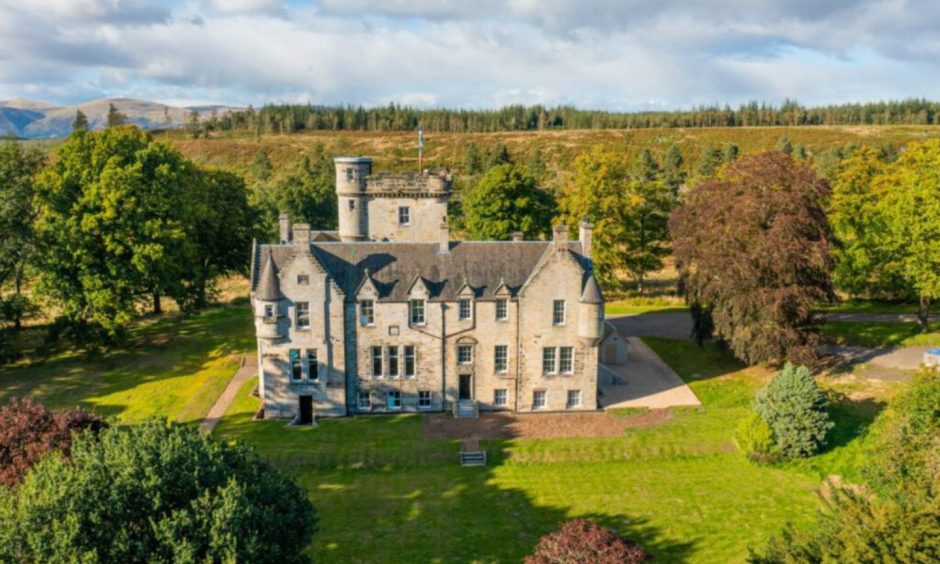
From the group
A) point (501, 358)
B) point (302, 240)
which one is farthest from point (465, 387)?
→ point (302, 240)

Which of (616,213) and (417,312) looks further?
(616,213)

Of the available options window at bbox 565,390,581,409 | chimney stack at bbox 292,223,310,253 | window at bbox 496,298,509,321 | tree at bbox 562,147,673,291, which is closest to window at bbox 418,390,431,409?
window at bbox 496,298,509,321

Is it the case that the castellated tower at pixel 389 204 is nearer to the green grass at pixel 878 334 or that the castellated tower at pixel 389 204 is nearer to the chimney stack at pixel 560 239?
the chimney stack at pixel 560 239

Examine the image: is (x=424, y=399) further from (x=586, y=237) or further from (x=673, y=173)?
(x=673, y=173)

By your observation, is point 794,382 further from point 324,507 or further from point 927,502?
point 324,507

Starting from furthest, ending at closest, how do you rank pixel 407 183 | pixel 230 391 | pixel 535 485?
pixel 407 183, pixel 230 391, pixel 535 485

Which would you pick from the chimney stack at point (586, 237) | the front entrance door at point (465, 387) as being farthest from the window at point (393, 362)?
the chimney stack at point (586, 237)
